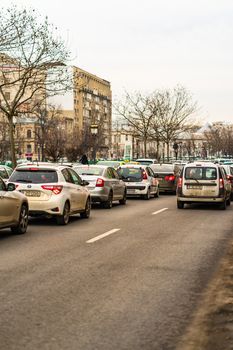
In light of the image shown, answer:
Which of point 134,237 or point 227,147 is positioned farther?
point 227,147

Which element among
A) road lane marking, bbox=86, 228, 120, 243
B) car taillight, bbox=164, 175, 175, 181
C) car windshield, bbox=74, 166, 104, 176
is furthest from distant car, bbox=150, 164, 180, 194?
road lane marking, bbox=86, 228, 120, 243

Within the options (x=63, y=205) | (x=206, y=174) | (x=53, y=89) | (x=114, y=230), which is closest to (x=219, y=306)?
(x=114, y=230)

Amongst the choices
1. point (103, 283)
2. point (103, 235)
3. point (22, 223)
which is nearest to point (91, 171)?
point (22, 223)

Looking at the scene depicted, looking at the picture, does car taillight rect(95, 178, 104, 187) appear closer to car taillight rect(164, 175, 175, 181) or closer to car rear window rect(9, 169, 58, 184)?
car rear window rect(9, 169, 58, 184)

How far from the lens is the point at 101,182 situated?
2139 cm

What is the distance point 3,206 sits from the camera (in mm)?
12664

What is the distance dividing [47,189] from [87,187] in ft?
19.2

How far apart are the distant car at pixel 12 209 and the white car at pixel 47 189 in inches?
59.6

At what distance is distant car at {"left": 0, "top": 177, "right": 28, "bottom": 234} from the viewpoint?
12719mm

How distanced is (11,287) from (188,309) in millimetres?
2315

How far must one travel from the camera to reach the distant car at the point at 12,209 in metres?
12.7

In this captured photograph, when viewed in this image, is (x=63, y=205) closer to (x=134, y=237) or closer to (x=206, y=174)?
(x=134, y=237)

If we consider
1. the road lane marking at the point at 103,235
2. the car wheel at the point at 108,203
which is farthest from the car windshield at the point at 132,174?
the road lane marking at the point at 103,235

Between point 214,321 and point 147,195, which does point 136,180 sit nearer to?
point 147,195
